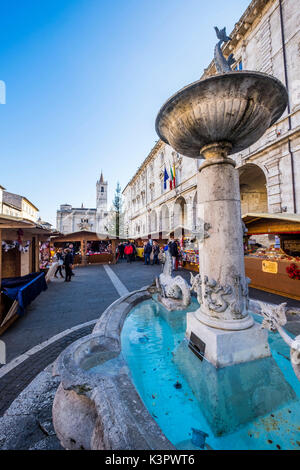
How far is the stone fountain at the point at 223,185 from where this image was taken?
2430 millimetres

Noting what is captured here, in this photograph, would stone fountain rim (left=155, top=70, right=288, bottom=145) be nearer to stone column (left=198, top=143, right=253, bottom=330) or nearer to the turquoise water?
stone column (left=198, top=143, right=253, bottom=330)

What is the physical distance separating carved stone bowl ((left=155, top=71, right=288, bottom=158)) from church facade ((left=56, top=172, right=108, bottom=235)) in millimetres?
66322

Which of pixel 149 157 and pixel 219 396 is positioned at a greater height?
pixel 149 157

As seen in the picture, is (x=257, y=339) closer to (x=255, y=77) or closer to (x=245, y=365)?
(x=245, y=365)

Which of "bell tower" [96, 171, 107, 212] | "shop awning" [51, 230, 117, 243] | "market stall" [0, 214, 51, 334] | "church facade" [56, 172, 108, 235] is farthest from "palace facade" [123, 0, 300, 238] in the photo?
"bell tower" [96, 171, 107, 212]

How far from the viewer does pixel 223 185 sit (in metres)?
2.81

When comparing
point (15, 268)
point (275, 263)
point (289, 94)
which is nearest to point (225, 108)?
point (275, 263)

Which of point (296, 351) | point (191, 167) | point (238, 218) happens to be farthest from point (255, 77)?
point (191, 167)

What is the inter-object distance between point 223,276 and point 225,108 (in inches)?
87.7

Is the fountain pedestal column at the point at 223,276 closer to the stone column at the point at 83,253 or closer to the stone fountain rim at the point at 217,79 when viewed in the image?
the stone fountain rim at the point at 217,79

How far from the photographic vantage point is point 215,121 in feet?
8.54

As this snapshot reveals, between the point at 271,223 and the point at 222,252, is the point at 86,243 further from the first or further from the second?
the point at 222,252

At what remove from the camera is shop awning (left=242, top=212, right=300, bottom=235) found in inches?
259
